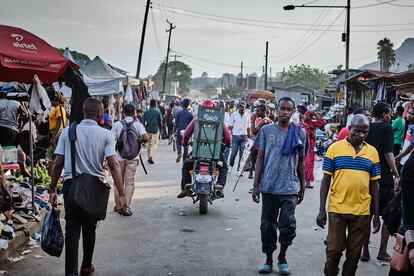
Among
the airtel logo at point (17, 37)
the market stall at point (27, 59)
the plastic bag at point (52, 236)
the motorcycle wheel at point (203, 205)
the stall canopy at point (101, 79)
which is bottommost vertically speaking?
the motorcycle wheel at point (203, 205)

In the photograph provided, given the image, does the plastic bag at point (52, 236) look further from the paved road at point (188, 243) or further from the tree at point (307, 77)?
the tree at point (307, 77)

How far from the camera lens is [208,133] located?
9.34 metres

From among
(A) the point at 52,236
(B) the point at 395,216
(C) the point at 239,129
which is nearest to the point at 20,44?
(A) the point at 52,236

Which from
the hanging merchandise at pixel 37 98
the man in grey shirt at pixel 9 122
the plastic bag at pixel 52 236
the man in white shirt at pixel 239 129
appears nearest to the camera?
the plastic bag at pixel 52 236

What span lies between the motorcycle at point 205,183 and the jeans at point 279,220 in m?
2.96

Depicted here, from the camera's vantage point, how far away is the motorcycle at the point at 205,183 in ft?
28.5

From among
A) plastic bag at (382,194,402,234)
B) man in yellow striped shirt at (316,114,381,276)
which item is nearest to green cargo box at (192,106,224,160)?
man in yellow striped shirt at (316,114,381,276)

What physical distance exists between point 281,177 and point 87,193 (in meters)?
2.19

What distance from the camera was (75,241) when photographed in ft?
16.3

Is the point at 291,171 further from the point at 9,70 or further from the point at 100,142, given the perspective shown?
the point at 9,70

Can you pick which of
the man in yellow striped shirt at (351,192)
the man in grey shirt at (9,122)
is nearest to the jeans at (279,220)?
the man in yellow striped shirt at (351,192)

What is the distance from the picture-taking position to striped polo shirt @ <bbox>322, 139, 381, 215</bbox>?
15.7 ft

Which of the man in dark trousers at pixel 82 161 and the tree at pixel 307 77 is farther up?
the tree at pixel 307 77

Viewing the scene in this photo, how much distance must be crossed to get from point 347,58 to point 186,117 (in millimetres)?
13522
